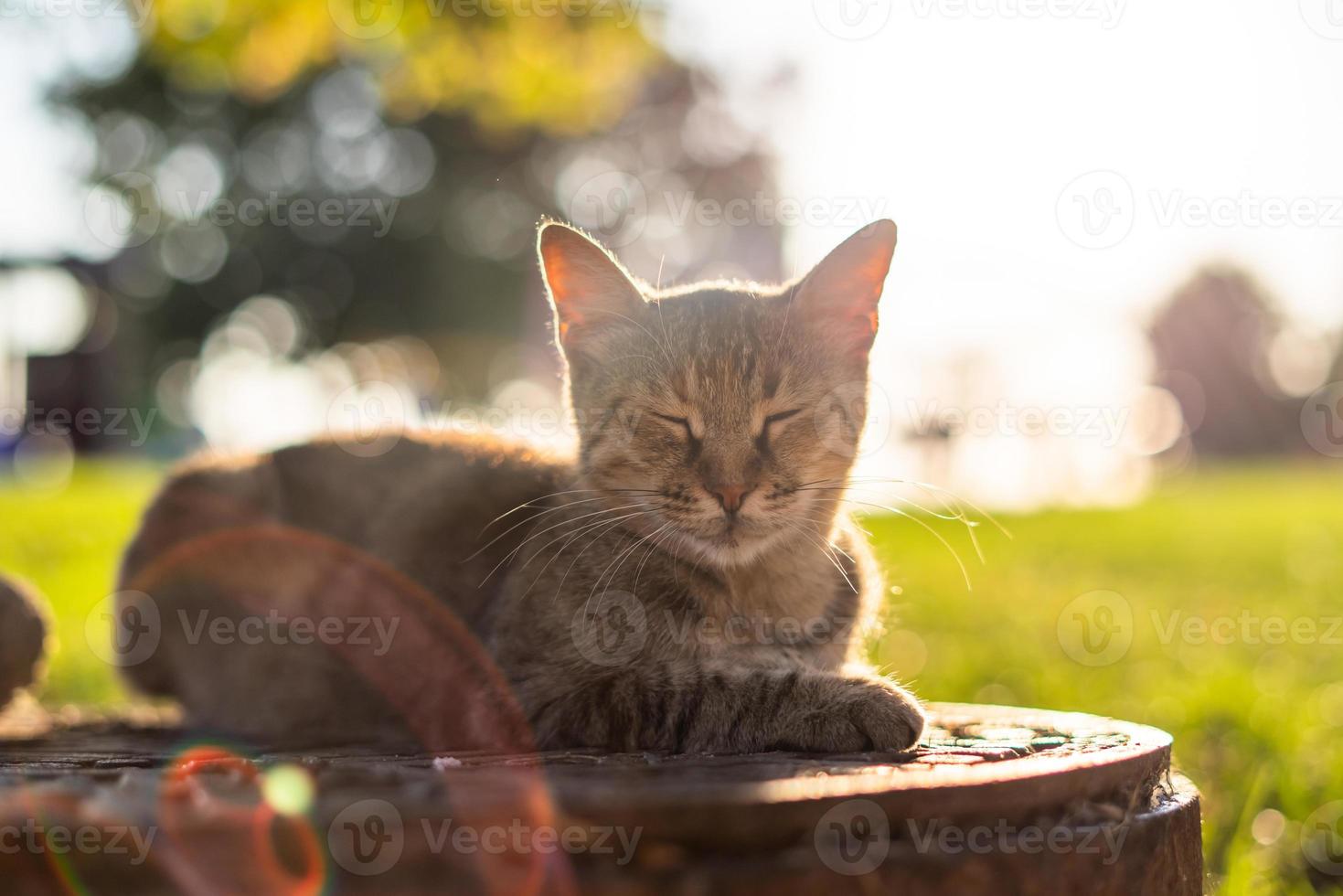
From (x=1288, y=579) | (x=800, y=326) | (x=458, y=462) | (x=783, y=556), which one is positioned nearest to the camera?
(x=783, y=556)

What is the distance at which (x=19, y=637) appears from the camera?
2.99m

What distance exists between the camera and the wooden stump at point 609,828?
1356mm

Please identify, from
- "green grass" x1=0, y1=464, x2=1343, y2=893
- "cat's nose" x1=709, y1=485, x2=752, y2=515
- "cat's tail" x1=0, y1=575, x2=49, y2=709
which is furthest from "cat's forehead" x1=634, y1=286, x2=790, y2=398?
"cat's tail" x1=0, y1=575, x2=49, y2=709

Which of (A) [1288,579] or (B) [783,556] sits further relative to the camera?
(A) [1288,579]

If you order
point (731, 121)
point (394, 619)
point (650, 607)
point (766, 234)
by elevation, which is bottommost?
point (394, 619)

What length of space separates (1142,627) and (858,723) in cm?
487

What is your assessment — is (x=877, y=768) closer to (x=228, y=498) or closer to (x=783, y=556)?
(x=783, y=556)

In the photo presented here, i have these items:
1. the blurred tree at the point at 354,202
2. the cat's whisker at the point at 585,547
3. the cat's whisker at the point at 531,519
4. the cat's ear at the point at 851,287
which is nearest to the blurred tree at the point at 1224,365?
the blurred tree at the point at 354,202

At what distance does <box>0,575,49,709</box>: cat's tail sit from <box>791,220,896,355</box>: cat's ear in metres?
2.28

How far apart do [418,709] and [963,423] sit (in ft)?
9.41

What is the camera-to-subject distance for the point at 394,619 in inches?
124

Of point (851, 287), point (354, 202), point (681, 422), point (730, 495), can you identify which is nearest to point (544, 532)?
point (681, 422)

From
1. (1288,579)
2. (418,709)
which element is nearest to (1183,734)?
(418,709)

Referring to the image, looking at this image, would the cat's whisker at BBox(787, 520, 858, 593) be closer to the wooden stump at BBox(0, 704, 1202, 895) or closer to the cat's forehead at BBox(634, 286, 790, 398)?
the cat's forehead at BBox(634, 286, 790, 398)
